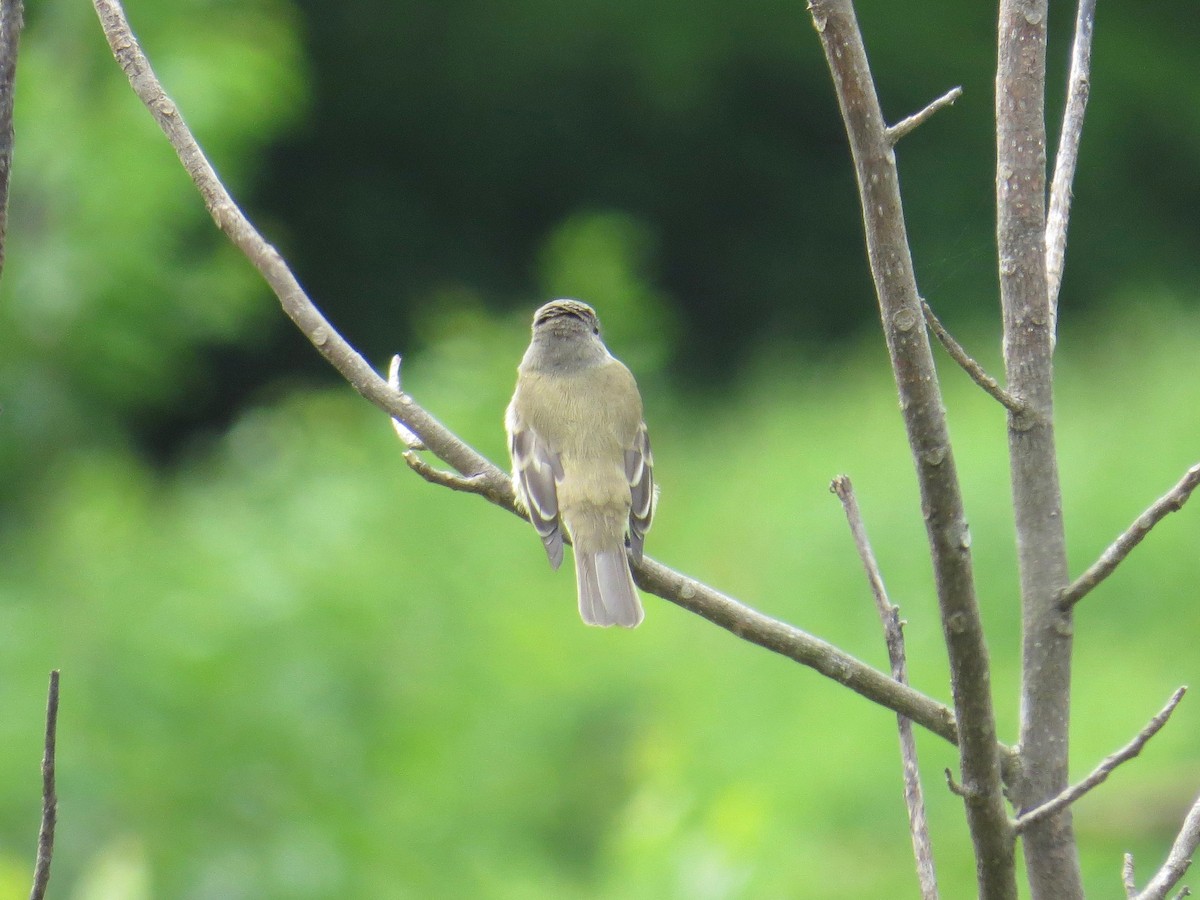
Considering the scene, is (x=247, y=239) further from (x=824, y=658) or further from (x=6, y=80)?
(x=824, y=658)

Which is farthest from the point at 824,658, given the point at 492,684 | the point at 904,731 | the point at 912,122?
the point at 492,684

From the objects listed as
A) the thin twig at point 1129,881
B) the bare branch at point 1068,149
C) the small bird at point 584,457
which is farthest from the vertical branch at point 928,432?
the small bird at point 584,457

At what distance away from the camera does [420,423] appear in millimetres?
1885

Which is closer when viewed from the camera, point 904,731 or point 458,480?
point 904,731

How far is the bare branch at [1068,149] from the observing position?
1.83m

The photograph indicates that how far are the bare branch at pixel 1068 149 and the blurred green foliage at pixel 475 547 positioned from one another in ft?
2.33

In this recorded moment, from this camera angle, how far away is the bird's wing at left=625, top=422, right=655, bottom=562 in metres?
3.24

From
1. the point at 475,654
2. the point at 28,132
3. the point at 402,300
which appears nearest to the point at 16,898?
the point at 475,654

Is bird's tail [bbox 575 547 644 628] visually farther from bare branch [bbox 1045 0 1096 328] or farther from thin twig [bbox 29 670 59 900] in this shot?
thin twig [bbox 29 670 59 900]

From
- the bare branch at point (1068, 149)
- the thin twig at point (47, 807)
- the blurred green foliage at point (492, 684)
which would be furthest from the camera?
the blurred green foliage at point (492, 684)

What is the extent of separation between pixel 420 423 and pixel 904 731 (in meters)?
0.68

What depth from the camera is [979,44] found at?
12.6 m

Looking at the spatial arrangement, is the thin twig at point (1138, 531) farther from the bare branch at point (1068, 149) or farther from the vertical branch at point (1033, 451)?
the bare branch at point (1068, 149)

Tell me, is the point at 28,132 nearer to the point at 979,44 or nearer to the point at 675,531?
the point at 675,531
